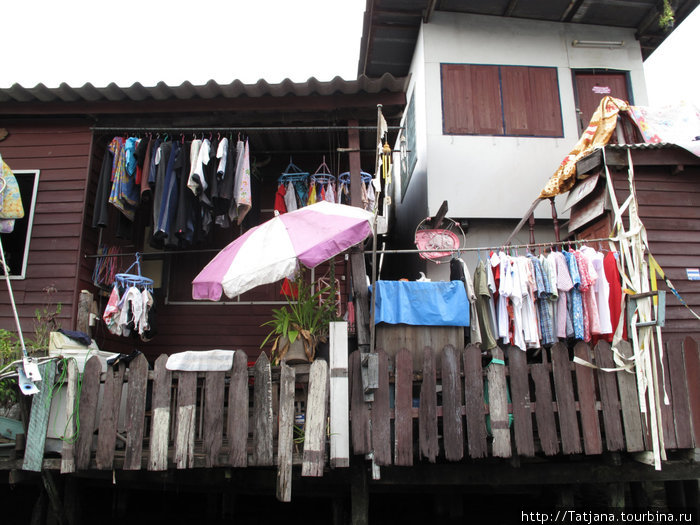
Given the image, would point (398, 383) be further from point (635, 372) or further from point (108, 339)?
point (108, 339)

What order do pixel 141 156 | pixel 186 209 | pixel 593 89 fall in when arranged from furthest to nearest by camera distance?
pixel 593 89 → pixel 141 156 → pixel 186 209

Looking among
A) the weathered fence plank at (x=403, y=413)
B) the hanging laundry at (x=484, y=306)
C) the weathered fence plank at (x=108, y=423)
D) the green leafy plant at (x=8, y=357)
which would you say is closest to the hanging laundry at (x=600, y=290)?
the hanging laundry at (x=484, y=306)

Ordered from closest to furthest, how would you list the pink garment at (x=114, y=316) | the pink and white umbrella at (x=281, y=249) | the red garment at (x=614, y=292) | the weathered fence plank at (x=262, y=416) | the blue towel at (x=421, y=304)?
the weathered fence plank at (x=262, y=416), the pink and white umbrella at (x=281, y=249), the blue towel at (x=421, y=304), the red garment at (x=614, y=292), the pink garment at (x=114, y=316)

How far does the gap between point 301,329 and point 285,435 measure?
122 centimetres

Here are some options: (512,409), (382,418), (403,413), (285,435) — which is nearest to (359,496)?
(382,418)

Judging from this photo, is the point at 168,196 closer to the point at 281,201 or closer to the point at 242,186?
the point at 242,186

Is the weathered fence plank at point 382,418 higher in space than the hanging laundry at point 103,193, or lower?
lower

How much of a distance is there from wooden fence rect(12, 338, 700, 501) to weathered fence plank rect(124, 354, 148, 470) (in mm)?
10

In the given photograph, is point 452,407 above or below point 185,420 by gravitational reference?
above

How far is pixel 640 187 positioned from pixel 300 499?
6736mm

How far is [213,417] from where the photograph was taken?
17.3 feet

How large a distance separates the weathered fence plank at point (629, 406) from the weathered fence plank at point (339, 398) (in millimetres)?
2924

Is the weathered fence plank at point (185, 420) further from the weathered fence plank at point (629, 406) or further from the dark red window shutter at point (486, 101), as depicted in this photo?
the dark red window shutter at point (486, 101)

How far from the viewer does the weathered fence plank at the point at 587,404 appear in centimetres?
539
